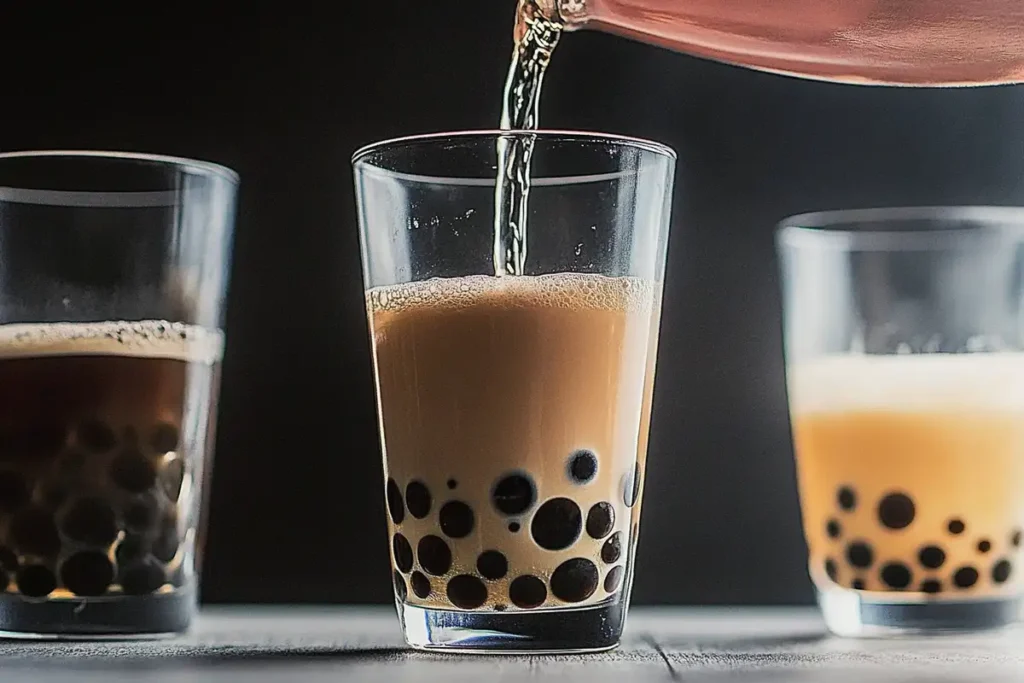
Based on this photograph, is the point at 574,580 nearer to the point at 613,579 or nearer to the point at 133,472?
the point at 613,579

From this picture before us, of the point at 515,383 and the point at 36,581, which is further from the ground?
the point at 515,383

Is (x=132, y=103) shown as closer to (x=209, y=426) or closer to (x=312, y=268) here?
(x=312, y=268)

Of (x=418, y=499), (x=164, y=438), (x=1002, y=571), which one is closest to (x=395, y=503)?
(x=418, y=499)

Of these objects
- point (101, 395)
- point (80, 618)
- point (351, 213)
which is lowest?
point (80, 618)

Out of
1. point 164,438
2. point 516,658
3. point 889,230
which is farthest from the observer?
point 889,230

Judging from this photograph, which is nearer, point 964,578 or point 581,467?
point 581,467

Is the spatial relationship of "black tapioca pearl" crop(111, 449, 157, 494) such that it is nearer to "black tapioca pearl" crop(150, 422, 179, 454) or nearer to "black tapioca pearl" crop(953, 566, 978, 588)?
"black tapioca pearl" crop(150, 422, 179, 454)
